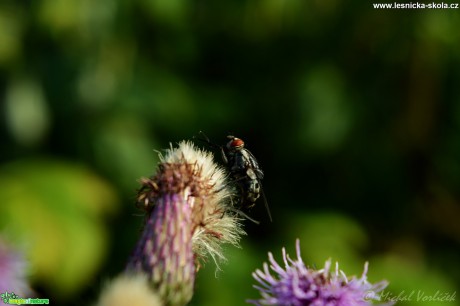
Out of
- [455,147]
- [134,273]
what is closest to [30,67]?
[455,147]

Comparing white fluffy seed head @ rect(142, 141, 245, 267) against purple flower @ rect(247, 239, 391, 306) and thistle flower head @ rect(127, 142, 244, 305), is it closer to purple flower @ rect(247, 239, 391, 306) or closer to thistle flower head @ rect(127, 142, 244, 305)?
thistle flower head @ rect(127, 142, 244, 305)

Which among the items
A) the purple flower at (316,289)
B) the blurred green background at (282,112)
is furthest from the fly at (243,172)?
the blurred green background at (282,112)

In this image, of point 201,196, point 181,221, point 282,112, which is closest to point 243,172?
point 201,196

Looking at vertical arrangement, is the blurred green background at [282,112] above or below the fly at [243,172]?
above

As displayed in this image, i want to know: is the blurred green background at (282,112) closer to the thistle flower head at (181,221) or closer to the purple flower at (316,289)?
the thistle flower head at (181,221)

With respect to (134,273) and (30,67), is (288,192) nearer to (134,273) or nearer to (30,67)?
(30,67)

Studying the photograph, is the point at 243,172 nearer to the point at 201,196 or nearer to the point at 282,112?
the point at 201,196
